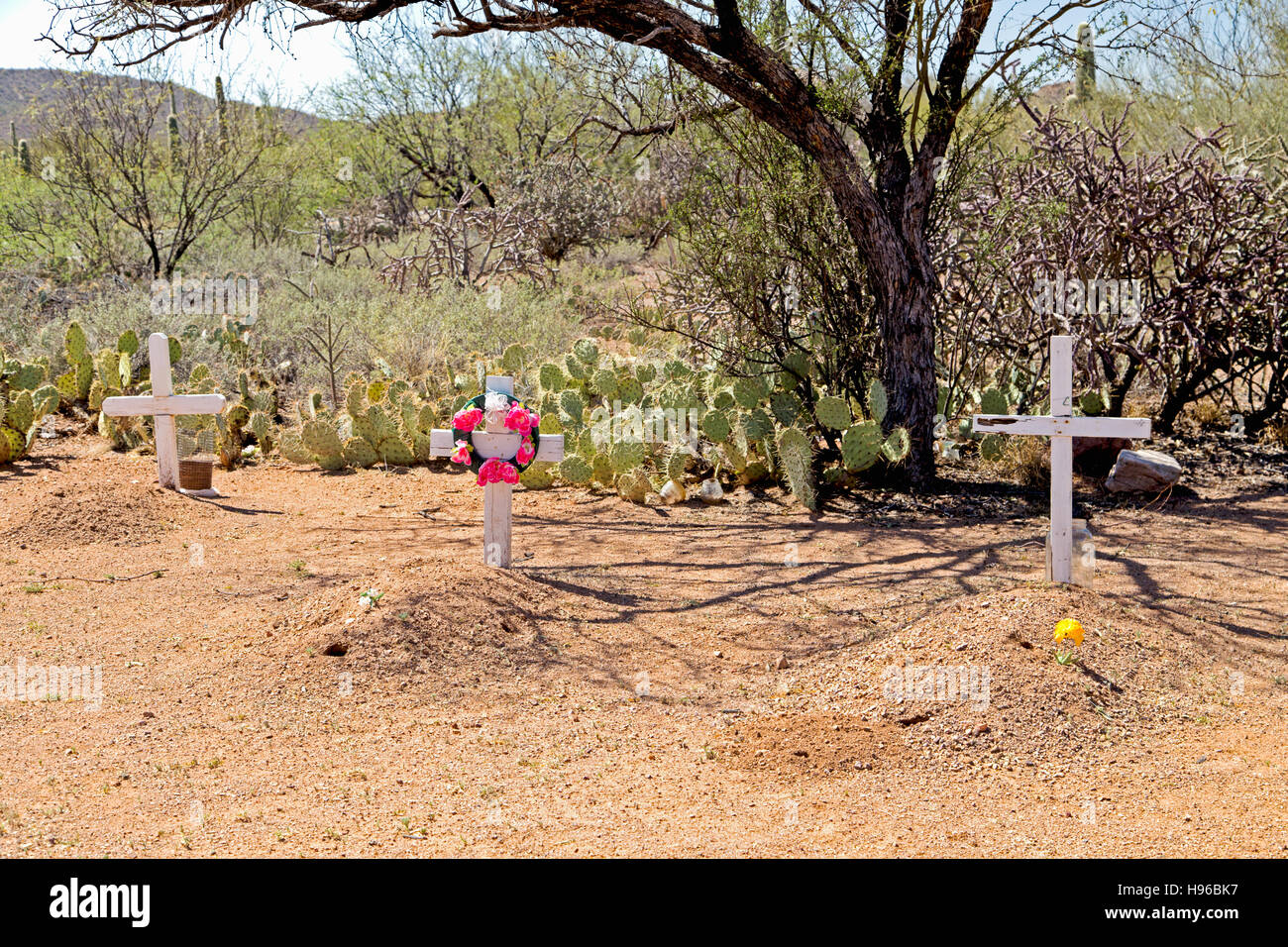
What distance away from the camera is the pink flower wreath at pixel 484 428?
553 cm

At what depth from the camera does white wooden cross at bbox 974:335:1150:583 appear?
526 centimetres

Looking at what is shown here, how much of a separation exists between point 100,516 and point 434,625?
3077 mm

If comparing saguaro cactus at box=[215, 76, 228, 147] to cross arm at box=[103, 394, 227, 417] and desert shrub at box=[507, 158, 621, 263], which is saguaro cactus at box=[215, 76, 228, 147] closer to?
desert shrub at box=[507, 158, 621, 263]

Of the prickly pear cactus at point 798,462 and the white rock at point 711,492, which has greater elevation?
the prickly pear cactus at point 798,462

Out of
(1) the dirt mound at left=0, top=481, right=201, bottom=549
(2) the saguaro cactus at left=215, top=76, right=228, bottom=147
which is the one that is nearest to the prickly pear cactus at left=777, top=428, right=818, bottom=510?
(1) the dirt mound at left=0, top=481, right=201, bottom=549

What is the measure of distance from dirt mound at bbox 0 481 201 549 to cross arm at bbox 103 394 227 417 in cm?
64

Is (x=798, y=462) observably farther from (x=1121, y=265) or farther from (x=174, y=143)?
(x=174, y=143)

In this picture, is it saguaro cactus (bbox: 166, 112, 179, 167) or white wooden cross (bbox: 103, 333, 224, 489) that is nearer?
white wooden cross (bbox: 103, 333, 224, 489)

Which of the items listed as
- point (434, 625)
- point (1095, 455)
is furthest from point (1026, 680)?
point (1095, 455)

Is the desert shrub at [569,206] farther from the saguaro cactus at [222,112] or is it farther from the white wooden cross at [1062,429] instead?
the white wooden cross at [1062,429]

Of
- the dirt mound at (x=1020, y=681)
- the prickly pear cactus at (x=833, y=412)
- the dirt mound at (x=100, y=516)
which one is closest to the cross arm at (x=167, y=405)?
the dirt mound at (x=100, y=516)

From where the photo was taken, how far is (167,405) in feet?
24.9

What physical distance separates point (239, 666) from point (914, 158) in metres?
5.19

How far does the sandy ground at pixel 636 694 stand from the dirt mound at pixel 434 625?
0.02 metres
